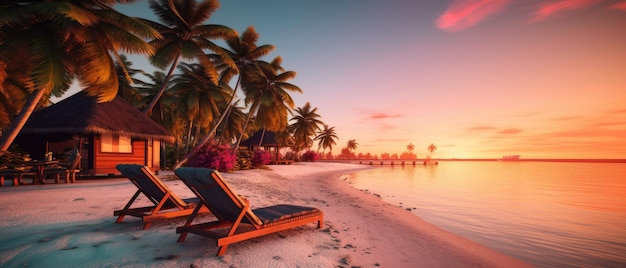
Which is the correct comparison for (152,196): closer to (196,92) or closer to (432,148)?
(196,92)

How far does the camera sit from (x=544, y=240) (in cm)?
710

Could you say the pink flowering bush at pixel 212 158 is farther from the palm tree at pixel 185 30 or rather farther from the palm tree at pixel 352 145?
the palm tree at pixel 352 145

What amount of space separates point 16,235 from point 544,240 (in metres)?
10.1

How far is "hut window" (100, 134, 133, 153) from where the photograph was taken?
1460cm

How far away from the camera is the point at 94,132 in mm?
13508

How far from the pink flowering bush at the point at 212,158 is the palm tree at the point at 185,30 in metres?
3.48

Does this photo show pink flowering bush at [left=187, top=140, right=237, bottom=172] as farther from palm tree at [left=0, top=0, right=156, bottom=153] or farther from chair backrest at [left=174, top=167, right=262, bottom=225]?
chair backrest at [left=174, top=167, right=262, bottom=225]

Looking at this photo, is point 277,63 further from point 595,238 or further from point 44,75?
point 595,238

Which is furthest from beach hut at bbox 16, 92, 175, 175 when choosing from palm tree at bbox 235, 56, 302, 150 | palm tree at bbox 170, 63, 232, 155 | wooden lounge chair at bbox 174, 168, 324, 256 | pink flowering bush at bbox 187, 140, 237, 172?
wooden lounge chair at bbox 174, 168, 324, 256

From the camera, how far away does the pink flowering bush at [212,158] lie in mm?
15586

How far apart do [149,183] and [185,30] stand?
14.0 meters

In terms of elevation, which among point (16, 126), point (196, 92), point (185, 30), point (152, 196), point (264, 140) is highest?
point (185, 30)

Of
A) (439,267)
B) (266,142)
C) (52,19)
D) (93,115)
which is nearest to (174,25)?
(93,115)

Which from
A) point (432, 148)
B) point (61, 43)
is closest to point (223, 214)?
point (61, 43)
